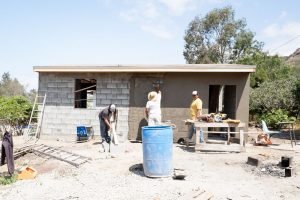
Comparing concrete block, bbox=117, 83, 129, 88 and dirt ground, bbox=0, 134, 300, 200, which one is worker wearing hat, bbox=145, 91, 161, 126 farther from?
concrete block, bbox=117, 83, 129, 88

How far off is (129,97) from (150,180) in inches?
246

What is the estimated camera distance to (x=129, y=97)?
45.0ft

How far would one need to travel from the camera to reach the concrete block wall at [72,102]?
45.1ft

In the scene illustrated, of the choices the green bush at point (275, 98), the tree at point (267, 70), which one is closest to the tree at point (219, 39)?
the tree at point (267, 70)

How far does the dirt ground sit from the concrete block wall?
10.3 feet

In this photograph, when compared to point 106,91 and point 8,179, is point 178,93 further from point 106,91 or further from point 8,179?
point 8,179

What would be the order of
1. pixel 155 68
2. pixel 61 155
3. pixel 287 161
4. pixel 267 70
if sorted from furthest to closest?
pixel 267 70
pixel 155 68
pixel 61 155
pixel 287 161

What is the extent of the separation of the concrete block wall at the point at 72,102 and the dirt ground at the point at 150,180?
315 centimetres

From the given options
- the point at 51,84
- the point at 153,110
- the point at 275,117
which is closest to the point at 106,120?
the point at 153,110

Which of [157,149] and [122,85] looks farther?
[122,85]

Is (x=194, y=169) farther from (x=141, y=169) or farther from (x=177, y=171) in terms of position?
(x=141, y=169)

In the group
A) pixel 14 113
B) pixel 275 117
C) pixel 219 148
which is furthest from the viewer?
pixel 275 117

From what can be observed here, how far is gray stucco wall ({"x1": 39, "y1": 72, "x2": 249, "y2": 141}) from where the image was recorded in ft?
43.4

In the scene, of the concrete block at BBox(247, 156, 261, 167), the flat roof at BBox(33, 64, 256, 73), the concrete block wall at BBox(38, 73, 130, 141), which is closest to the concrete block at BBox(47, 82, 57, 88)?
the concrete block wall at BBox(38, 73, 130, 141)
